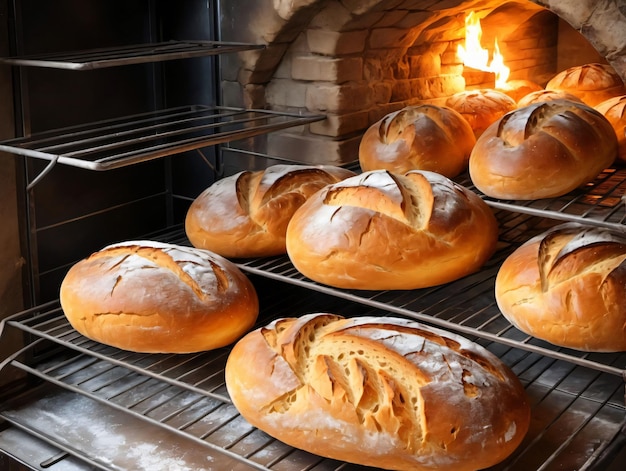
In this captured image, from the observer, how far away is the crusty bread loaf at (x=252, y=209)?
238 centimetres

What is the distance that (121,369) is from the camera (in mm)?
2338

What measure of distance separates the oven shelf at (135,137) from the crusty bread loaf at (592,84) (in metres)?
0.94

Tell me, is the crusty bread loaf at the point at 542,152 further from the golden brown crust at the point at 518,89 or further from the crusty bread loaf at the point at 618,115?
the golden brown crust at the point at 518,89

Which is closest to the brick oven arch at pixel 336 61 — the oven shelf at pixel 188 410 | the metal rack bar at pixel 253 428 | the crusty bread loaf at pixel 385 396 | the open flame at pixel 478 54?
the open flame at pixel 478 54

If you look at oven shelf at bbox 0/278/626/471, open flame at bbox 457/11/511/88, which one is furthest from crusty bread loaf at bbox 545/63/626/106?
oven shelf at bbox 0/278/626/471

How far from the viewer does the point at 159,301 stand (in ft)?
6.85

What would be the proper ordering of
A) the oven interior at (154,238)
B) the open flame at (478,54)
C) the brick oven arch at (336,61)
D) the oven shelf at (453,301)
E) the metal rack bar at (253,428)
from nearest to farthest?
1. the metal rack bar at (253,428)
2. the oven interior at (154,238)
3. the oven shelf at (453,301)
4. the brick oven arch at (336,61)
5. the open flame at (478,54)

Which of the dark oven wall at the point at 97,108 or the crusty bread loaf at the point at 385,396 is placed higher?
the dark oven wall at the point at 97,108

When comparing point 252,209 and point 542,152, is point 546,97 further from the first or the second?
point 252,209

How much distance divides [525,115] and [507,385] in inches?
33.1

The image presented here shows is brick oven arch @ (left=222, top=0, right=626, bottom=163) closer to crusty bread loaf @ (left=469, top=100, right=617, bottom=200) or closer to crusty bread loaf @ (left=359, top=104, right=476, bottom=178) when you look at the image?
crusty bread loaf @ (left=359, top=104, right=476, bottom=178)

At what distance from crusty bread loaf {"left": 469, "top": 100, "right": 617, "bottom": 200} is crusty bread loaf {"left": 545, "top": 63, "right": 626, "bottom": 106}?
573 mm

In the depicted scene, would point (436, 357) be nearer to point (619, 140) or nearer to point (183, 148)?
point (183, 148)

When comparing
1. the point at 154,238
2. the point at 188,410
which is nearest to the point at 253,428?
the point at 188,410
